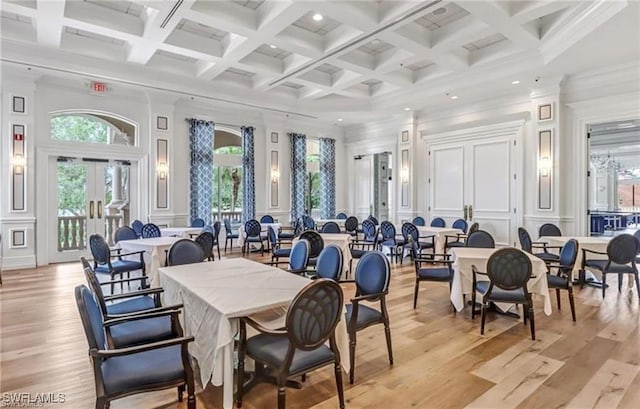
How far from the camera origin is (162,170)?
28.6 feet

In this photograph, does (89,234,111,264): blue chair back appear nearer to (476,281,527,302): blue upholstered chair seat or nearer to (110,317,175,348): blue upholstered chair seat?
(110,317,175,348): blue upholstered chair seat

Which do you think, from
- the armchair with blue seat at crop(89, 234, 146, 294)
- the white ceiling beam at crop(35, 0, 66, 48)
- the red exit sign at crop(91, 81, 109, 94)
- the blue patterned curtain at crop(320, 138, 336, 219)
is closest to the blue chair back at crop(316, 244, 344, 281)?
the armchair with blue seat at crop(89, 234, 146, 294)

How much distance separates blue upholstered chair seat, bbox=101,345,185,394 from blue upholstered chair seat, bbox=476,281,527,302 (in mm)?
3064

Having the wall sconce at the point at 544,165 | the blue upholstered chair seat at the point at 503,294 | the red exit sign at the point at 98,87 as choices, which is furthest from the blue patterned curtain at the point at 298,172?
the blue upholstered chair seat at the point at 503,294

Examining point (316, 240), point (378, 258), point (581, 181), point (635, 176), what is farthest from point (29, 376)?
point (635, 176)

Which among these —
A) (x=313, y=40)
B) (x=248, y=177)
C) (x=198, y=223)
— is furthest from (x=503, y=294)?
(x=248, y=177)

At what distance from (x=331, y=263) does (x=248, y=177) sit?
7170 mm

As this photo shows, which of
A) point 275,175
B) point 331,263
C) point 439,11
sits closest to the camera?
point 331,263

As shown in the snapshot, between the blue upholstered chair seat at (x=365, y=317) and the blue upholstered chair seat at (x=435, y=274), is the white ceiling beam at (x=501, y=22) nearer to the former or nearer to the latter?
the blue upholstered chair seat at (x=435, y=274)

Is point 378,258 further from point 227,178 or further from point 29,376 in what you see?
point 227,178

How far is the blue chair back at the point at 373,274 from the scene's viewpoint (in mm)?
2963

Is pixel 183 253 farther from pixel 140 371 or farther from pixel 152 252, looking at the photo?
pixel 140 371

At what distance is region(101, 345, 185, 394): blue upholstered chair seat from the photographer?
1903 millimetres

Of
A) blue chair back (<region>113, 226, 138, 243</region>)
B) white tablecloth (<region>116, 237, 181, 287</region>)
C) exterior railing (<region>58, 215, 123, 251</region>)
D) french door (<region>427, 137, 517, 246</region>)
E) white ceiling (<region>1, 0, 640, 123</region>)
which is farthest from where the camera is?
french door (<region>427, 137, 517, 246</region>)
